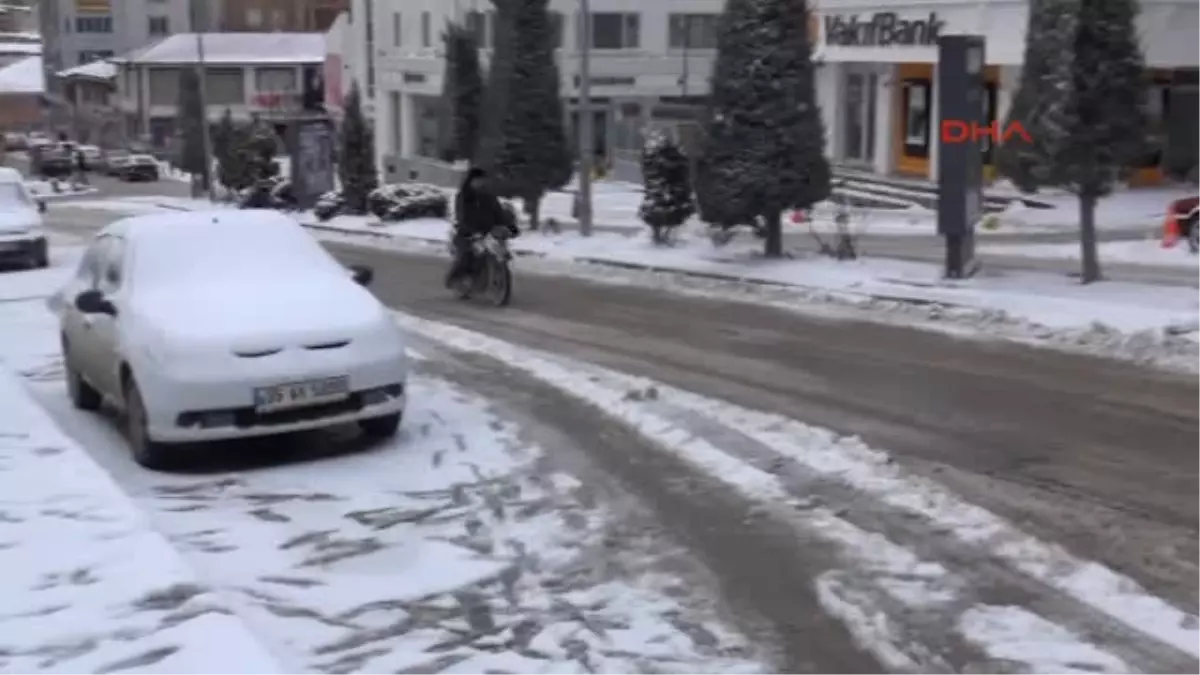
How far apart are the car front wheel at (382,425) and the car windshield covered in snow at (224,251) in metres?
1.13

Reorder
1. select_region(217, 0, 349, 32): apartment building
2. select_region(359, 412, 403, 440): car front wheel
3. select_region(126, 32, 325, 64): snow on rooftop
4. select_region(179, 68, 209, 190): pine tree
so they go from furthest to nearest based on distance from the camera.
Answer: select_region(217, 0, 349, 32): apartment building
select_region(126, 32, 325, 64): snow on rooftop
select_region(179, 68, 209, 190): pine tree
select_region(359, 412, 403, 440): car front wheel

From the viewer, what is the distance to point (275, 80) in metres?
95.4

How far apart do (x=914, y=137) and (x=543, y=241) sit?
60.3 ft

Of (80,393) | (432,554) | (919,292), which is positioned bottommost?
(432,554)

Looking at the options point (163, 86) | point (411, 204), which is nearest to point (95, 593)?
point (411, 204)

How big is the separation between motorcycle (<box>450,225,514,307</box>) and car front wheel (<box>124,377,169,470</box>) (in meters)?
8.75

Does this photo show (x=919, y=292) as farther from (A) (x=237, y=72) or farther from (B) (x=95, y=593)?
(A) (x=237, y=72)

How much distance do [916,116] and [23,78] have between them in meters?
96.3

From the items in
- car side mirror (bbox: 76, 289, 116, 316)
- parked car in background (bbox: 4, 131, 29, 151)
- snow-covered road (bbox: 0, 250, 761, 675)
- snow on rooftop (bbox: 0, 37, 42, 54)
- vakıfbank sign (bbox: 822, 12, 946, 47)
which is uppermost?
snow on rooftop (bbox: 0, 37, 42, 54)

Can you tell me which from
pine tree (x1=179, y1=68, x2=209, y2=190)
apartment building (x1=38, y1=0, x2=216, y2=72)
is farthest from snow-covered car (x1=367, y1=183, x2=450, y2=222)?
apartment building (x1=38, y1=0, x2=216, y2=72)

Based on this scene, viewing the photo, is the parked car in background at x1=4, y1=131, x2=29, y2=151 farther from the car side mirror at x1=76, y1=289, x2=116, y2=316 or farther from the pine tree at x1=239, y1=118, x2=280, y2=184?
the car side mirror at x1=76, y1=289, x2=116, y2=316

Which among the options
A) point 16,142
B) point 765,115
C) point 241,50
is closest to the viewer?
point 765,115

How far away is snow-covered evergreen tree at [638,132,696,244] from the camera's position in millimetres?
24375

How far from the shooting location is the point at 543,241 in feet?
91.5
